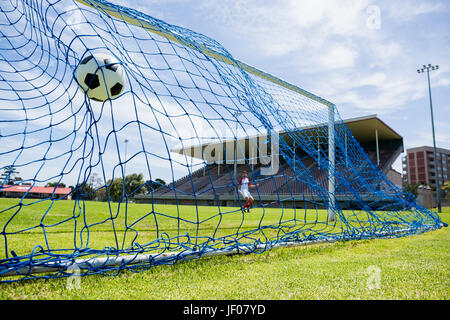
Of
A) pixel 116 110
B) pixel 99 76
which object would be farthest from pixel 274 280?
pixel 99 76

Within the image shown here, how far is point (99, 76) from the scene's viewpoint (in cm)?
278

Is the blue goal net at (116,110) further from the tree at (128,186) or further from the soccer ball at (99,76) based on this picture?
the tree at (128,186)

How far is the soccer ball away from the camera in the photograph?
109 inches

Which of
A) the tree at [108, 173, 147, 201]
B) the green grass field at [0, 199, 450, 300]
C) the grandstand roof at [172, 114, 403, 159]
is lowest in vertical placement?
the green grass field at [0, 199, 450, 300]

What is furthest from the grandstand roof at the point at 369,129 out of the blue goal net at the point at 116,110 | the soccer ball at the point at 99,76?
the soccer ball at the point at 99,76

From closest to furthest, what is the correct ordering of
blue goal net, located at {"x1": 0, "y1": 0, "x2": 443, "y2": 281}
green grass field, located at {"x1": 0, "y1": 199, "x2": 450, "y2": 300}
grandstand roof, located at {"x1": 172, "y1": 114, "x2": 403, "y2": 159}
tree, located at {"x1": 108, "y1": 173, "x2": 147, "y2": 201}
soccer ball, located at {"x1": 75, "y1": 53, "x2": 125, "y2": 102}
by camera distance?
1. green grass field, located at {"x1": 0, "y1": 199, "x2": 450, "y2": 300}
2. blue goal net, located at {"x1": 0, "y1": 0, "x2": 443, "y2": 281}
3. soccer ball, located at {"x1": 75, "y1": 53, "x2": 125, "y2": 102}
4. grandstand roof, located at {"x1": 172, "y1": 114, "x2": 403, "y2": 159}
5. tree, located at {"x1": 108, "y1": 173, "x2": 147, "y2": 201}

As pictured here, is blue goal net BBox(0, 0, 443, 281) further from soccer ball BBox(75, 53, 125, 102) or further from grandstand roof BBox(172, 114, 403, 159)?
grandstand roof BBox(172, 114, 403, 159)

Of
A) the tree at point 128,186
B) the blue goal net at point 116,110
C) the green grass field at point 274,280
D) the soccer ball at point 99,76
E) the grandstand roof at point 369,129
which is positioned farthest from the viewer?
the tree at point 128,186

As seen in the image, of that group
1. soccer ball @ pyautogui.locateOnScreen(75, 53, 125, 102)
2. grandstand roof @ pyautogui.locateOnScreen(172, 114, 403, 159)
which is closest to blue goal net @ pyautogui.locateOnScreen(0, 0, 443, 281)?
soccer ball @ pyautogui.locateOnScreen(75, 53, 125, 102)

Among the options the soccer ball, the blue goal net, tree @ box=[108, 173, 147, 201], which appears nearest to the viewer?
the blue goal net

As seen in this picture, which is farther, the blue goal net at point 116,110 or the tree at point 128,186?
the tree at point 128,186

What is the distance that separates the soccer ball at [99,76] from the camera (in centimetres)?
277

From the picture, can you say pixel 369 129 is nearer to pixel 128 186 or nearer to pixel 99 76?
pixel 99 76
